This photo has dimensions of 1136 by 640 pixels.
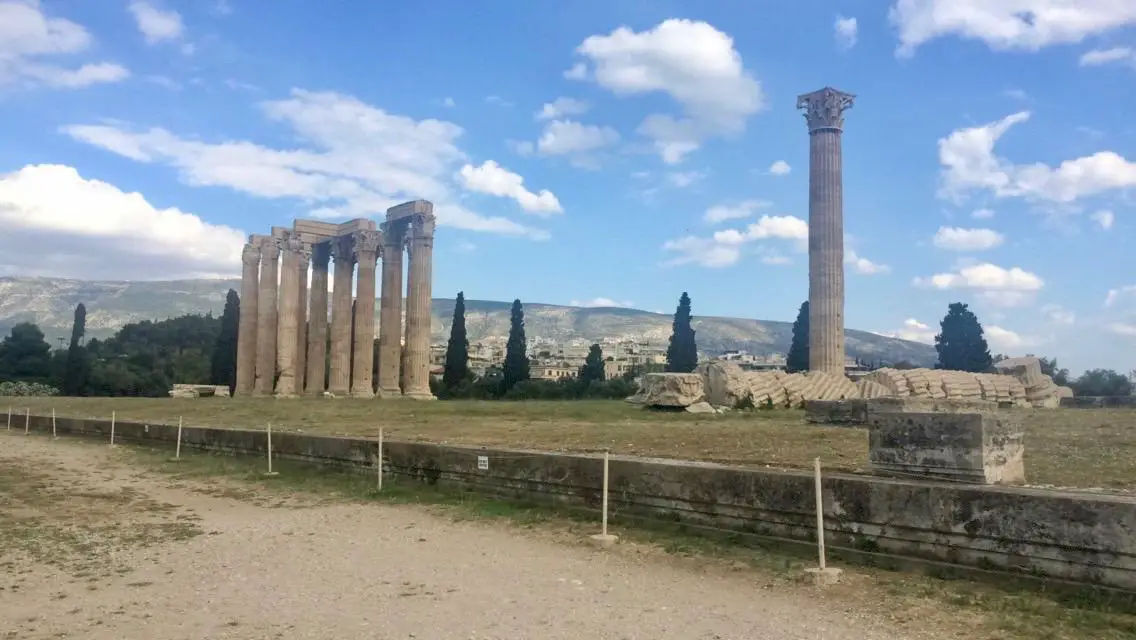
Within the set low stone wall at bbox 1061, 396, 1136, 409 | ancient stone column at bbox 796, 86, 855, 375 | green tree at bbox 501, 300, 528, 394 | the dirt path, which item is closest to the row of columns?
green tree at bbox 501, 300, 528, 394

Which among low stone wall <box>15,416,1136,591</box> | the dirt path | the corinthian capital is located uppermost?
the corinthian capital

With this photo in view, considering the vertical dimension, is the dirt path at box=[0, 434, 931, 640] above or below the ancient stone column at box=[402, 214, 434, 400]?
below

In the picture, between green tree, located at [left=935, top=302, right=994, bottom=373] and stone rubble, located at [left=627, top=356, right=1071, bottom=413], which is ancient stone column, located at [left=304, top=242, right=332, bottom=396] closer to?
stone rubble, located at [left=627, top=356, right=1071, bottom=413]

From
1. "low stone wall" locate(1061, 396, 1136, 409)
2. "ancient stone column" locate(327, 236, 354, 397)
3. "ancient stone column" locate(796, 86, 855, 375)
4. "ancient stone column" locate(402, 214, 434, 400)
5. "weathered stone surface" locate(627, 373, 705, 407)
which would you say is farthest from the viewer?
"ancient stone column" locate(327, 236, 354, 397)

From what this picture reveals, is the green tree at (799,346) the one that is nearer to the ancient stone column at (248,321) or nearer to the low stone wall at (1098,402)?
the low stone wall at (1098,402)

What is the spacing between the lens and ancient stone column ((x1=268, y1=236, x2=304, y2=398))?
49.4m

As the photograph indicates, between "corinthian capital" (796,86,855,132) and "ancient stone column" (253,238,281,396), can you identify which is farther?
"ancient stone column" (253,238,281,396)

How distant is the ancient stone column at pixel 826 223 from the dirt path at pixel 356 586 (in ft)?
103

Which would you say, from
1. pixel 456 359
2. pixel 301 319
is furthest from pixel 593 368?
pixel 301 319

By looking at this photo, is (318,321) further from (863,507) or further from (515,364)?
(863,507)

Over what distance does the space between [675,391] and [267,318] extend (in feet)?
113

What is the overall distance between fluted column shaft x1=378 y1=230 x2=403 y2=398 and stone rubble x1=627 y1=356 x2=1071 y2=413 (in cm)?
2078

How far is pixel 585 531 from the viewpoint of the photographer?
9180 millimetres

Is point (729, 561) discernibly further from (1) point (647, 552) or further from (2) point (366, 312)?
(2) point (366, 312)
